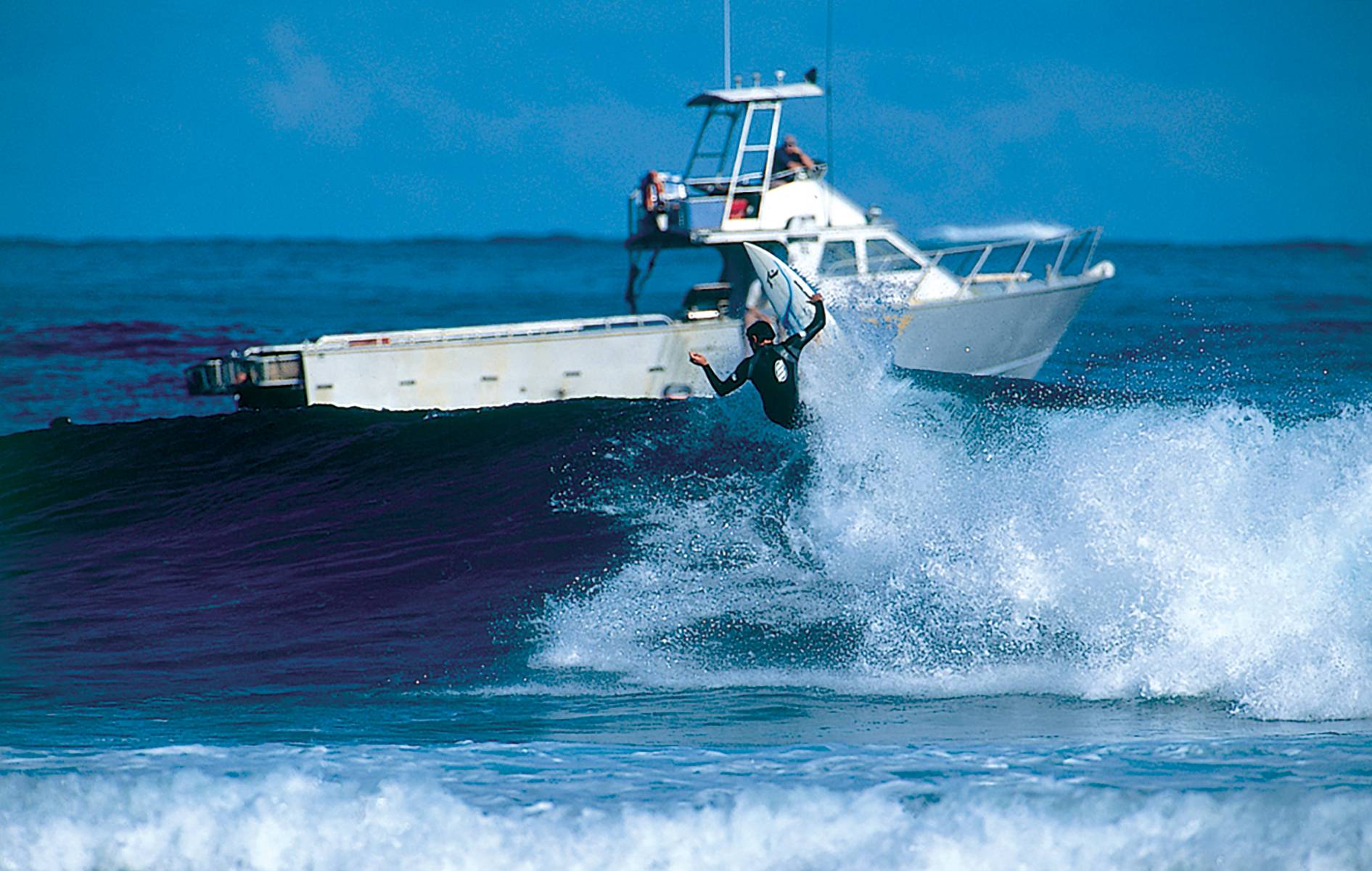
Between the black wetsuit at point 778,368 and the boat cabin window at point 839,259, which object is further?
the boat cabin window at point 839,259

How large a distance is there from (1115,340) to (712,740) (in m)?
17.1

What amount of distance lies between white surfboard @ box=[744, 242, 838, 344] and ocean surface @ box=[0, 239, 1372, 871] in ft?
2.20

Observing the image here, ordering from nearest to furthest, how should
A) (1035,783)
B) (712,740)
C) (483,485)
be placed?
1. (1035,783)
2. (712,740)
3. (483,485)

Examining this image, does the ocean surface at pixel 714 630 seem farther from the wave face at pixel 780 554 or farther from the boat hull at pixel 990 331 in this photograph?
the boat hull at pixel 990 331

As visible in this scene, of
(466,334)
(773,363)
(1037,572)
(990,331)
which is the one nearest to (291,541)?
(466,334)

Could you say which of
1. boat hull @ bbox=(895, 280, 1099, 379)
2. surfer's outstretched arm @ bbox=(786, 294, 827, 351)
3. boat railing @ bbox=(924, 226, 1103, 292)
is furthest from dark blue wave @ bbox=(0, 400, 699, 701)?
boat railing @ bbox=(924, 226, 1103, 292)

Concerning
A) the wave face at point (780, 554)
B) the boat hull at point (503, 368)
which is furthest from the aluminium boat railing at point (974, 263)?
the wave face at point (780, 554)

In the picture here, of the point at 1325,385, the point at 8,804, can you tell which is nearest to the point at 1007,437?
the point at 8,804

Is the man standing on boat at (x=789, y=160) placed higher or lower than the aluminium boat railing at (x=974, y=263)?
higher

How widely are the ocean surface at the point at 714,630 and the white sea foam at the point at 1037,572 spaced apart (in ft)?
Answer: 0.10

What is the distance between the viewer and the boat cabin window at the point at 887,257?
1552cm

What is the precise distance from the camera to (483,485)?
41.9ft

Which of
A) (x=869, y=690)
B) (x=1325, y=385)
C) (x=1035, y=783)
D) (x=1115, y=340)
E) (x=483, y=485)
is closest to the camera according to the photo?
(x=1035, y=783)

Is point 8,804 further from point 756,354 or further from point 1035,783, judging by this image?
point 756,354
